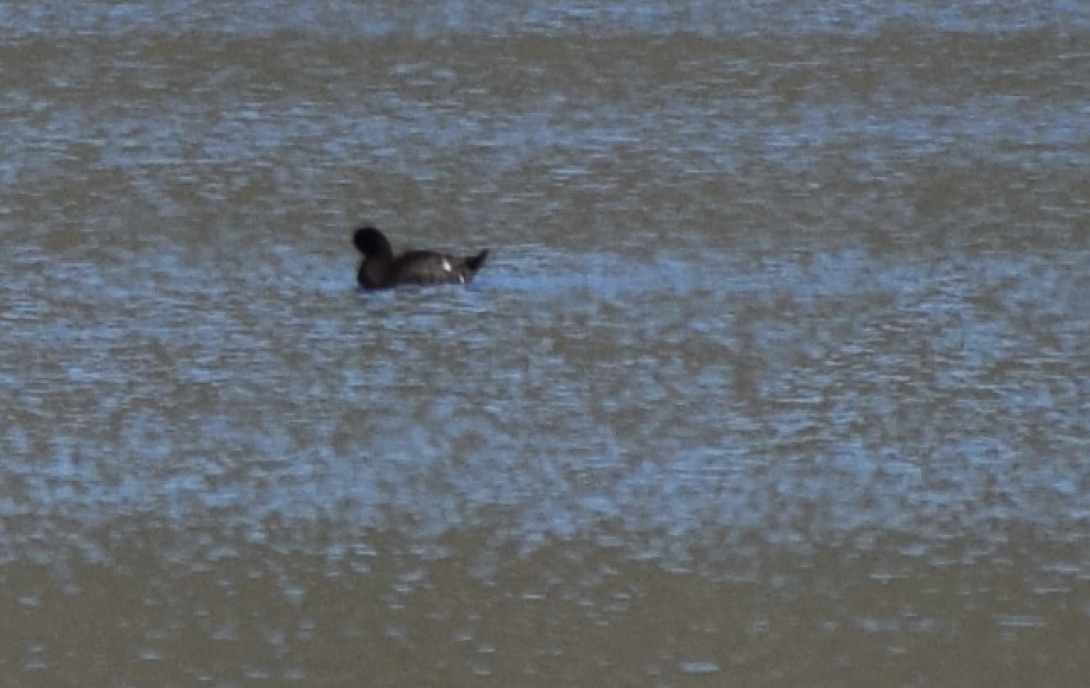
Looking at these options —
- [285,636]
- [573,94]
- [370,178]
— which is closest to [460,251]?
[370,178]

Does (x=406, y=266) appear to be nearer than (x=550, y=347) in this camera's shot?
No

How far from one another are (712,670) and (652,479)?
1.44 metres

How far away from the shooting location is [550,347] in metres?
8.80

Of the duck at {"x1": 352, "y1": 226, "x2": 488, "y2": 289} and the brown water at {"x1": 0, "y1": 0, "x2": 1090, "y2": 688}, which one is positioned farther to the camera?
the duck at {"x1": 352, "y1": 226, "x2": 488, "y2": 289}

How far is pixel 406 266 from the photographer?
9633mm

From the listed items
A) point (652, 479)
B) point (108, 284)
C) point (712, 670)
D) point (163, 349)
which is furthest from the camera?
point (108, 284)

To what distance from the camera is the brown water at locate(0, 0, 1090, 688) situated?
255 inches

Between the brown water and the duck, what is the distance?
3.1 inches

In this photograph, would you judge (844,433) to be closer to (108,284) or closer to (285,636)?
(285,636)

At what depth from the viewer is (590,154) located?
11.1 metres

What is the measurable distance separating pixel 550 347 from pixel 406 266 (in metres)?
0.99

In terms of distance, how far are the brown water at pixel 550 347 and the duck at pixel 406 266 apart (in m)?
0.08

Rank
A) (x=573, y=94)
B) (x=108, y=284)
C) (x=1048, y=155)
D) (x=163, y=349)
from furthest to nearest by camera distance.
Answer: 1. (x=573, y=94)
2. (x=1048, y=155)
3. (x=108, y=284)
4. (x=163, y=349)

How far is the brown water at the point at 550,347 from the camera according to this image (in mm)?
6484
